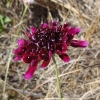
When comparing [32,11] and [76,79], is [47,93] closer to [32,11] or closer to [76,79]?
[76,79]

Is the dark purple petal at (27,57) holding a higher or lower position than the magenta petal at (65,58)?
higher

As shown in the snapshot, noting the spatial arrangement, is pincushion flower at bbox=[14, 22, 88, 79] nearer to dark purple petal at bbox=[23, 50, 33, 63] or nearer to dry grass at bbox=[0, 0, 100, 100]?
dark purple petal at bbox=[23, 50, 33, 63]

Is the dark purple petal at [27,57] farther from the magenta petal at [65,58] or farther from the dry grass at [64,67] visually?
the dry grass at [64,67]

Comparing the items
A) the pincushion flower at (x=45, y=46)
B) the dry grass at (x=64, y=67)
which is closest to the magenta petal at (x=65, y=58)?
the pincushion flower at (x=45, y=46)

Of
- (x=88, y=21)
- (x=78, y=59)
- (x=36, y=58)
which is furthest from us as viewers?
(x=88, y=21)

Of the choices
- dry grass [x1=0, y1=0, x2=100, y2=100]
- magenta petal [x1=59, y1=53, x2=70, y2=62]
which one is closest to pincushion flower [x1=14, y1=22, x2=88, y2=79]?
magenta petal [x1=59, y1=53, x2=70, y2=62]

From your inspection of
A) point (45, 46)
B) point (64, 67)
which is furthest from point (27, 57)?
point (64, 67)

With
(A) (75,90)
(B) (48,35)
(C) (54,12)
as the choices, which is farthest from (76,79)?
(B) (48,35)

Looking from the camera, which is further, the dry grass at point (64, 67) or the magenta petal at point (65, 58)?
the dry grass at point (64, 67)
